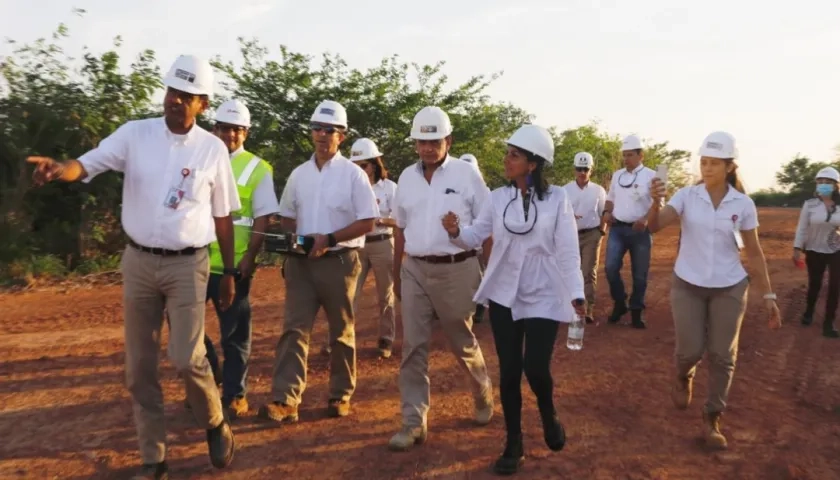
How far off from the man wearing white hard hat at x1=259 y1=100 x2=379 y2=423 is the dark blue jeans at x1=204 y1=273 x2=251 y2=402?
0.25 metres

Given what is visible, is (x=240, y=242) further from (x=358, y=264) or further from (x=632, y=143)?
(x=632, y=143)

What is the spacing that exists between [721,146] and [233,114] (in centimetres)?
359

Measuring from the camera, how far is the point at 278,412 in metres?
5.36

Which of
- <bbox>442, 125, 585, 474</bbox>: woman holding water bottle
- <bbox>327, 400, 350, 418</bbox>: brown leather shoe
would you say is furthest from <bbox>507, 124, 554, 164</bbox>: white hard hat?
<bbox>327, 400, 350, 418</bbox>: brown leather shoe

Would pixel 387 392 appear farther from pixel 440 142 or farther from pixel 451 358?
pixel 440 142

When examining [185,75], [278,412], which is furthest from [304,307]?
[185,75]

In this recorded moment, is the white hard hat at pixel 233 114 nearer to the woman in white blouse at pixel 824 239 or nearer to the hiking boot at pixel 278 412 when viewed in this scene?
the hiking boot at pixel 278 412

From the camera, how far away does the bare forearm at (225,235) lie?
4570 millimetres

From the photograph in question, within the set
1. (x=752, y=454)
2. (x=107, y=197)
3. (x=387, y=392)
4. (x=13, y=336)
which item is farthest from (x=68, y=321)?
(x=752, y=454)

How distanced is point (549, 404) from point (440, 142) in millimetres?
1951

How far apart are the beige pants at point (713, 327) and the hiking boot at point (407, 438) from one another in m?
2.04

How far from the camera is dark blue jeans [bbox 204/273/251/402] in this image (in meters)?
5.33

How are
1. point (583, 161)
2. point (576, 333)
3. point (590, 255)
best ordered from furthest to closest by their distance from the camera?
1. point (583, 161)
2. point (590, 255)
3. point (576, 333)

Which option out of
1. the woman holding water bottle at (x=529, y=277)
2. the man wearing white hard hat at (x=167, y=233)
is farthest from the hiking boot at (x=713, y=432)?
the man wearing white hard hat at (x=167, y=233)
